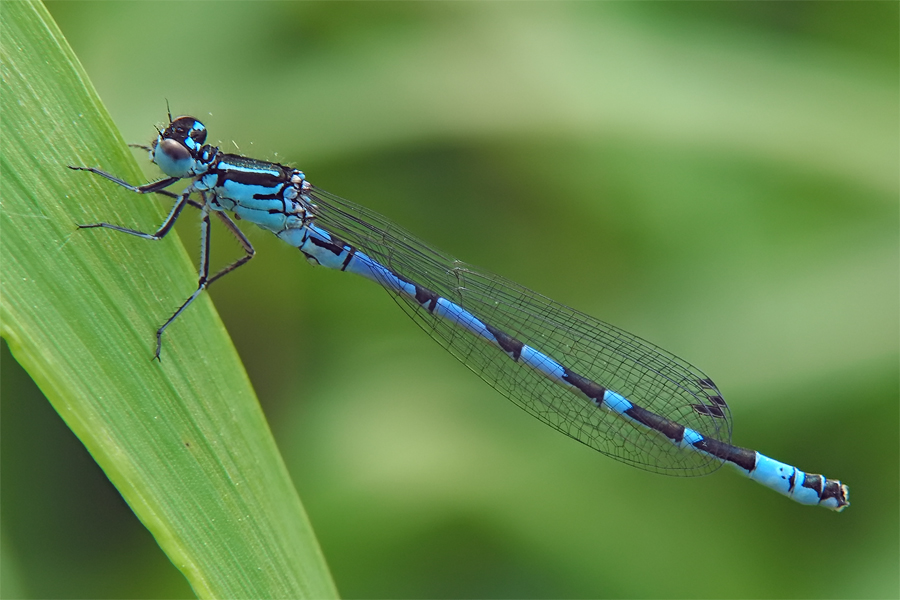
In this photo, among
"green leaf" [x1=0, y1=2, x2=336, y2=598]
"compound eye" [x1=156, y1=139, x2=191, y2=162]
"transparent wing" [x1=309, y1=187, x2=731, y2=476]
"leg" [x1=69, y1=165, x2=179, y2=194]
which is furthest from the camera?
"transparent wing" [x1=309, y1=187, x2=731, y2=476]

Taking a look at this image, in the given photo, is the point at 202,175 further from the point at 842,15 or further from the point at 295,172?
the point at 842,15

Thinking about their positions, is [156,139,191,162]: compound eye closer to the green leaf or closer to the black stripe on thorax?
the black stripe on thorax

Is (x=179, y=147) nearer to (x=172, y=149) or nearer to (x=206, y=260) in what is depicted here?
(x=172, y=149)

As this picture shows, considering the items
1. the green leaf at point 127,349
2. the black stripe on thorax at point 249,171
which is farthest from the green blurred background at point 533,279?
the green leaf at point 127,349

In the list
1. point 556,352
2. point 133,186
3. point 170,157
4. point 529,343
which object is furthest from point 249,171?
point 556,352

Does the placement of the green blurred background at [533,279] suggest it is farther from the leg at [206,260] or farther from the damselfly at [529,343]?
the leg at [206,260]

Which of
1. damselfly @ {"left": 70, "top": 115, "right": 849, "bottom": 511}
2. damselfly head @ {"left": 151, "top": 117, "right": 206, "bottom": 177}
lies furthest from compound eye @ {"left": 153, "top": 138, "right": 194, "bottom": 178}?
→ damselfly @ {"left": 70, "top": 115, "right": 849, "bottom": 511}

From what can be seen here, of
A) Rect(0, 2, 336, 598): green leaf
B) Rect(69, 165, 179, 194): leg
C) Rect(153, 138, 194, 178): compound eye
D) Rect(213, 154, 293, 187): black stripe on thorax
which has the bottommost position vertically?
Rect(0, 2, 336, 598): green leaf
